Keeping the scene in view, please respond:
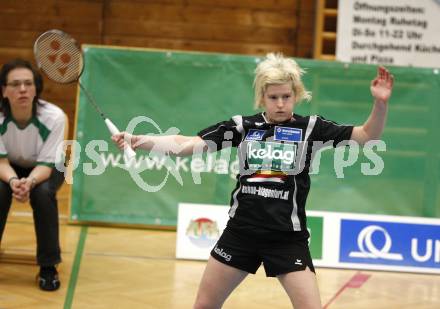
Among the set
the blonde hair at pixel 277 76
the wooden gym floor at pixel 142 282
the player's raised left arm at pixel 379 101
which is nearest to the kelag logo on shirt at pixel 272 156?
the blonde hair at pixel 277 76

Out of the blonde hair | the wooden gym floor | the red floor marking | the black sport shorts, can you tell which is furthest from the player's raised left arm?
the red floor marking

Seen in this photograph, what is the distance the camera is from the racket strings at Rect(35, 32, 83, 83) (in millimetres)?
4617

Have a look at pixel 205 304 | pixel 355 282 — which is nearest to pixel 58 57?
pixel 205 304

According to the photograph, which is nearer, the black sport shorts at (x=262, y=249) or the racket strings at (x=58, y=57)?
the black sport shorts at (x=262, y=249)

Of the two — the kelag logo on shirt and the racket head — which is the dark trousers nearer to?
the racket head

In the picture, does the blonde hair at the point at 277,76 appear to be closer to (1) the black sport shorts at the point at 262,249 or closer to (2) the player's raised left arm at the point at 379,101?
(2) the player's raised left arm at the point at 379,101

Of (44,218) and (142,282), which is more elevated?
(44,218)

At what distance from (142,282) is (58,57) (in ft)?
5.00

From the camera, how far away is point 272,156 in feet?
11.5

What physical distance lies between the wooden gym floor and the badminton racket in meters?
1.05

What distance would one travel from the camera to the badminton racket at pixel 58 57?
4.62 metres

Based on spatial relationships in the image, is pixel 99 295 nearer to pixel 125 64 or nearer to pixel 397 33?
pixel 125 64

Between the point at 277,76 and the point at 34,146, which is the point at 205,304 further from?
the point at 34,146

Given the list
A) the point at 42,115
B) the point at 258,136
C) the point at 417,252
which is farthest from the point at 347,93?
the point at 258,136
